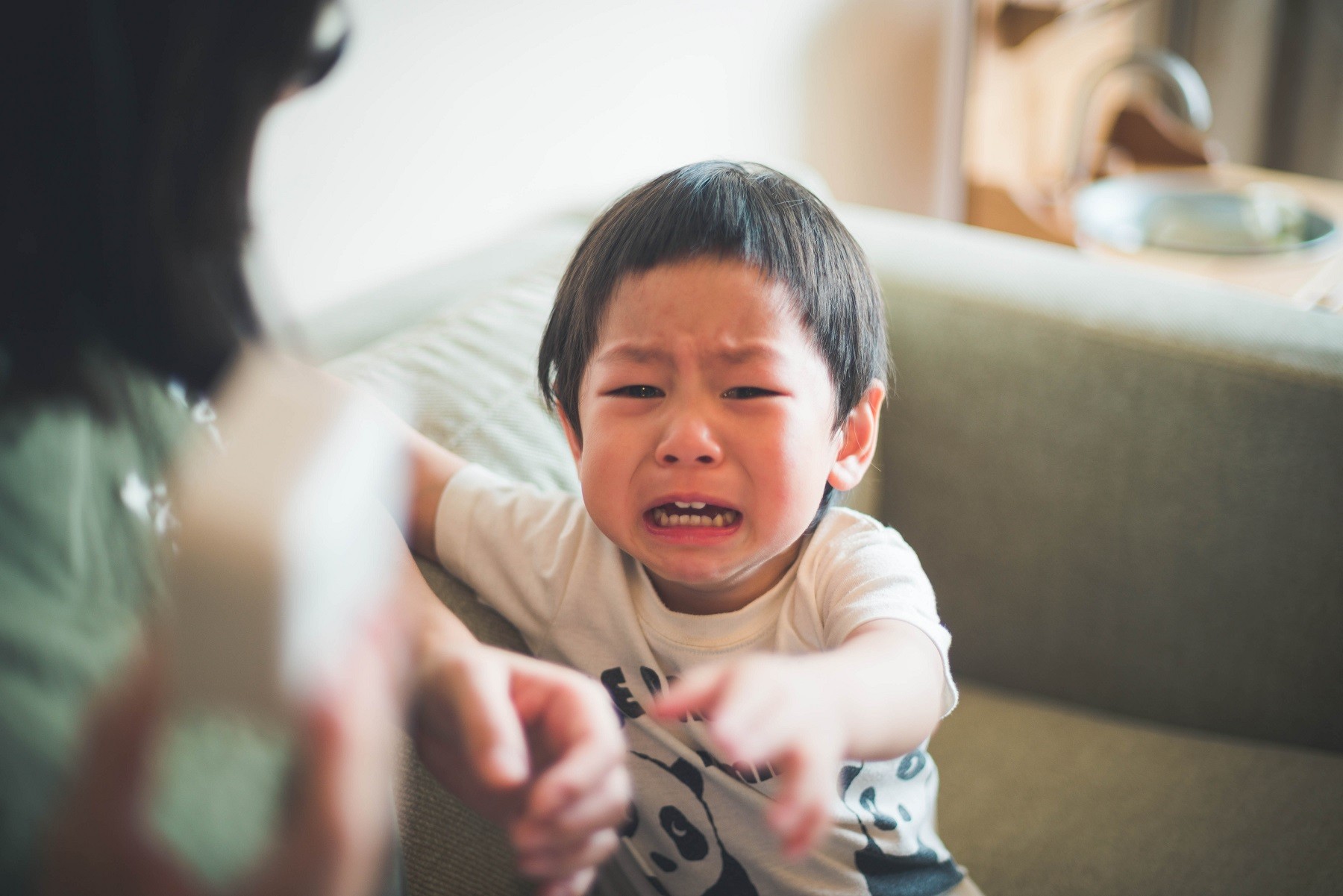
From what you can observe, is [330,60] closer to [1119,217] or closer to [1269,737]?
[1269,737]

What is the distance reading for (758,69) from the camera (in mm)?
1306

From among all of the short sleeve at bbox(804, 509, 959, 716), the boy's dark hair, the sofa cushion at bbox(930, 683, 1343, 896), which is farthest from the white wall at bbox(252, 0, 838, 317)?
the sofa cushion at bbox(930, 683, 1343, 896)

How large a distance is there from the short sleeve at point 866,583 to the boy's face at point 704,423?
30mm

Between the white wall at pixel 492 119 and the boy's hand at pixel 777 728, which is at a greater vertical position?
the white wall at pixel 492 119

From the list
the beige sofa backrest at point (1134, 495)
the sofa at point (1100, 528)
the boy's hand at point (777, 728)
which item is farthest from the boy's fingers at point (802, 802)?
the beige sofa backrest at point (1134, 495)

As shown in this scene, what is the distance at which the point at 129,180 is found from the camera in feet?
0.78

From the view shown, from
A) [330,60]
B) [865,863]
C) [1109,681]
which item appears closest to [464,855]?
[865,863]

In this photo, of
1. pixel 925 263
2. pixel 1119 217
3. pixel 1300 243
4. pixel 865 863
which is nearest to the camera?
pixel 865 863

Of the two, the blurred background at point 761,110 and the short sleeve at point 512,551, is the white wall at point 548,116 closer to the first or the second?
the blurred background at point 761,110

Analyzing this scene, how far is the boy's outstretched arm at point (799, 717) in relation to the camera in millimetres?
250

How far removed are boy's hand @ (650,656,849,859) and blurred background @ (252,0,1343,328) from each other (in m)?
0.18

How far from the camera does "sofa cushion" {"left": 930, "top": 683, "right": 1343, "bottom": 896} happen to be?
1.97 feet

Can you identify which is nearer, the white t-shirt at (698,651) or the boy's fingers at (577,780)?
the boy's fingers at (577,780)

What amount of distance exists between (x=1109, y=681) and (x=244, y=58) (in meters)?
→ 0.68
